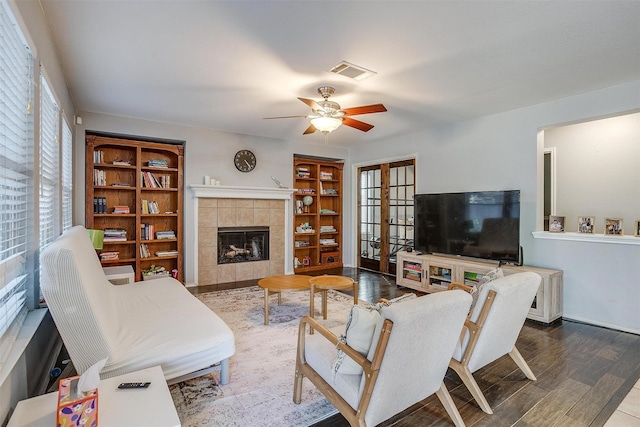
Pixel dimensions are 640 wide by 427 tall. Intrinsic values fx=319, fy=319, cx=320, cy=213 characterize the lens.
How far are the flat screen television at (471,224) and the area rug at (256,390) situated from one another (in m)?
1.97

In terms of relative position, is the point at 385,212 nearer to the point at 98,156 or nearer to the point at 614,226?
the point at 614,226

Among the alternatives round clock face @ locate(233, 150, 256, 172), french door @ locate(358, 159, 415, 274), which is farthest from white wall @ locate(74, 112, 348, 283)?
french door @ locate(358, 159, 415, 274)

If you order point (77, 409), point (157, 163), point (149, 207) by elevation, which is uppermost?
point (157, 163)

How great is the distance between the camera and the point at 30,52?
5.97 ft

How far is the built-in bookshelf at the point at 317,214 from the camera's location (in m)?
6.39

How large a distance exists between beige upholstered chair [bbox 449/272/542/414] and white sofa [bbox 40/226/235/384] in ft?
5.08

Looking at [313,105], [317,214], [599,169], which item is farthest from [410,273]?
[313,105]

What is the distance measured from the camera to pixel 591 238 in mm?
3438

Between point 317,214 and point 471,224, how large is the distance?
306 centimetres

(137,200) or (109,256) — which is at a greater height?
(137,200)

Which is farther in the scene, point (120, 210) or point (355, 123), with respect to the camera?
point (120, 210)

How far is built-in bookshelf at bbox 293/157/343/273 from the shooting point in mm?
6387

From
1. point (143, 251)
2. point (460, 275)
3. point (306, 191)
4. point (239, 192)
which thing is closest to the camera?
point (460, 275)

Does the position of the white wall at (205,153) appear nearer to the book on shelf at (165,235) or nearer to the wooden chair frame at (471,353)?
the book on shelf at (165,235)
